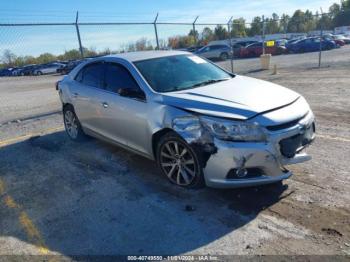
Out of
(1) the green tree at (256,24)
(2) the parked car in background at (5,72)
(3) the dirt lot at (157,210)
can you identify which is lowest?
(2) the parked car in background at (5,72)

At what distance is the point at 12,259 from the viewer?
3.30m

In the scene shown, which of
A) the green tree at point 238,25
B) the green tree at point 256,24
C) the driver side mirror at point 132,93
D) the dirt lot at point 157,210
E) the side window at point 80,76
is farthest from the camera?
the green tree at point 238,25

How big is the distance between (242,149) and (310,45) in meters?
33.3

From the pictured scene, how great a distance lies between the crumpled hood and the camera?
3812 mm

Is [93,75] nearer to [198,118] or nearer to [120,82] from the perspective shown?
[120,82]

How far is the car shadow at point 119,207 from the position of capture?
134 inches

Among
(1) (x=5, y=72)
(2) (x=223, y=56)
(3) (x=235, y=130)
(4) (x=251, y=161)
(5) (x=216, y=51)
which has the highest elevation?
(3) (x=235, y=130)

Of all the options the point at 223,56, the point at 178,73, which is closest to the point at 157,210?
the point at 178,73

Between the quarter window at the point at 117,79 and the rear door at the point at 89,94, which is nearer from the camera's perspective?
the quarter window at the point at 117,79

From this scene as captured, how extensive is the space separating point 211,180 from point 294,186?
1082 mm

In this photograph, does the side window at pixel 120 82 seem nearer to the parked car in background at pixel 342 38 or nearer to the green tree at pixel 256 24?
the green tree at pixel 256 24

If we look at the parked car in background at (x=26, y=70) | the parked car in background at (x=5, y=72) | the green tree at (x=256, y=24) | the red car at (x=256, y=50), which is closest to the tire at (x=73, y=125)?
the green tree at (x=256, y=24)

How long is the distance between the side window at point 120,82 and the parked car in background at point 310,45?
31757 millimetres

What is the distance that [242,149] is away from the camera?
3637 millimetres
